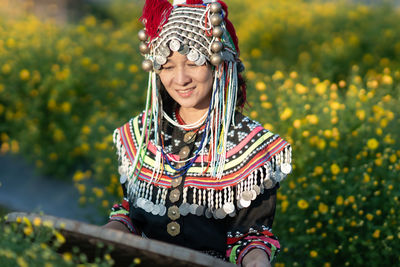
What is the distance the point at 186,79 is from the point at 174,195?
18.9 inches

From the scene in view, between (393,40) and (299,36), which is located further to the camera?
(299,36)

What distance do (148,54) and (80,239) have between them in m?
0.97

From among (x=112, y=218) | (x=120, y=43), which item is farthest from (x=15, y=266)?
(x=120, y=43)

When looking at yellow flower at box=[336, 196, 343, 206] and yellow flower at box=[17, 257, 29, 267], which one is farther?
yellow flower at box=[336, 196, 343, 206]

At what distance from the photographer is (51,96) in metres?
5.22

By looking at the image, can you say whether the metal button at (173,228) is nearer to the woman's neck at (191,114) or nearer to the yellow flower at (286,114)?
the woman's neck at (191,114)

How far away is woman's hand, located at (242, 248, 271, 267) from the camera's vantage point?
1.94m

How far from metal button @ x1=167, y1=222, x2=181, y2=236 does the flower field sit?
2.26ft

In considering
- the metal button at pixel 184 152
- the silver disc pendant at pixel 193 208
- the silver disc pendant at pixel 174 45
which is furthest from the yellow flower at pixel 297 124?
the silver disc pendant at pixel 174 45

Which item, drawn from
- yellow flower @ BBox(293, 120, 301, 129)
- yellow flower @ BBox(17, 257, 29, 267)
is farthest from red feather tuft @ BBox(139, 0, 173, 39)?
yellow flower @ BBox(293, 120, 301, 129)

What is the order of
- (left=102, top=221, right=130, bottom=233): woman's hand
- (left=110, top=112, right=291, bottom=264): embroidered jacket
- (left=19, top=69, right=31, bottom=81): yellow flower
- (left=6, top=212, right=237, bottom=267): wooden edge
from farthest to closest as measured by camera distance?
(left=19, top=69, right=31, bottom=81): yellow flower, (left=102, top=221, right=130, bottom=233): woman's hand, (left=110, top=112, right=291, bottom=264): embroidered jacket, (left=6, top=212, right=237, bottom=267): wooden edge

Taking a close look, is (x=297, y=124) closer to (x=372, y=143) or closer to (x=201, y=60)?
(x=372, y=143)

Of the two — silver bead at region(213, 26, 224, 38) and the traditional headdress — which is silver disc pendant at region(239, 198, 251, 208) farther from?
silver bead at region(213, 26, 224, 38)

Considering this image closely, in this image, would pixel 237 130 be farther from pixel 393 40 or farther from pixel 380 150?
pixel 393 40
